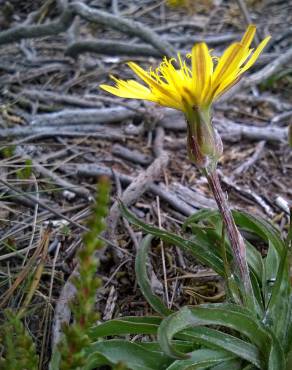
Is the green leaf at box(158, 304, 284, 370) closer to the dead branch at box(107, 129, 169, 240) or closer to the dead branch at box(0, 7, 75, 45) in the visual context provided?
the dead branch at box(107, 129, 169, 240)

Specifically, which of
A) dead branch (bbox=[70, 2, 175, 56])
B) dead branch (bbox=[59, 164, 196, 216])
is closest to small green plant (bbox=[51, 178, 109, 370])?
dead branch (bbox=[59, 164, 196, 216])

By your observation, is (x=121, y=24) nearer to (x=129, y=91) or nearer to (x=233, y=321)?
(x=129, y=91)

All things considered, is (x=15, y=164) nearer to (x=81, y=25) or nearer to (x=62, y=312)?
(x=62, y=312)

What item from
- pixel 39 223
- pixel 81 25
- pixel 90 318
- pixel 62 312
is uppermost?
pixel 81 25

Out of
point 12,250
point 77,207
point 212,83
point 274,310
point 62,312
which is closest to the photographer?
point 212,83

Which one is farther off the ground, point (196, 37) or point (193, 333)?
point (196, 37)

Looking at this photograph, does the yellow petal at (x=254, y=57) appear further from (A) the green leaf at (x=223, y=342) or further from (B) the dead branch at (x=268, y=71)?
(B) the dead branch at (x=268, y=71)

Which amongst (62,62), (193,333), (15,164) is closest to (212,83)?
(193,333)

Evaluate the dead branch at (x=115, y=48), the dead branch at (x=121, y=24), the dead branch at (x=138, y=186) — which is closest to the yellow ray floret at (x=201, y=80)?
the dead branch at (x=138, y=186)
